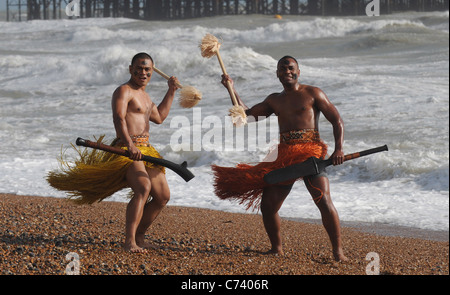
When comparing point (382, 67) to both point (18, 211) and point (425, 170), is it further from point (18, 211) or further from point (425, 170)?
point (18, 211)

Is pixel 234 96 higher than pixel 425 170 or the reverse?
higher

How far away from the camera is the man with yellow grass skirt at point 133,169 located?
4500mm

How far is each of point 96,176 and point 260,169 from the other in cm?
107

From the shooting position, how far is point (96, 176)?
15.5 feet

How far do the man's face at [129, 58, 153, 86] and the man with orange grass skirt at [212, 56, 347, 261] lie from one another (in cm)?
52

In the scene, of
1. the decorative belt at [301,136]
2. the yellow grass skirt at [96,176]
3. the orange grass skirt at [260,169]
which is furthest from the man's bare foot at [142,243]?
the decorative belt at [301,136]

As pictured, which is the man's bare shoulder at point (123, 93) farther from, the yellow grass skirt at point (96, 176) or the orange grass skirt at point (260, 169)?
the orange grass skirt at point (260, 169)

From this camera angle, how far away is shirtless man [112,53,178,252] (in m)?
4.49

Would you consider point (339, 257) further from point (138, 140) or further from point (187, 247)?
point (138, 140)

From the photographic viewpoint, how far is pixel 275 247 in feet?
15.9

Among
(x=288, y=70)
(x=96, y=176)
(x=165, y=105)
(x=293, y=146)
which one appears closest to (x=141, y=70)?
(x=165, y=105)

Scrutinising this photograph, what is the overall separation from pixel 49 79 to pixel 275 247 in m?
19.8

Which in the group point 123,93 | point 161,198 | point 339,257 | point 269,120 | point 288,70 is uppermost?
point 288,70

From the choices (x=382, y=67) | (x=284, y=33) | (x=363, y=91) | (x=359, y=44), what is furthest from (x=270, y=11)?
(x=363, y=91)
